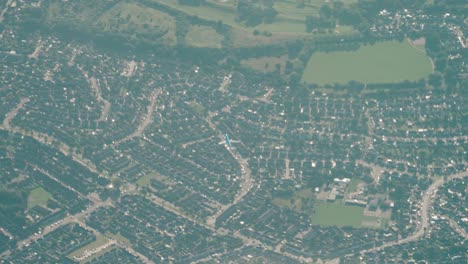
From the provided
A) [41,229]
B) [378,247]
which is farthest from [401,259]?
A: [41,229]

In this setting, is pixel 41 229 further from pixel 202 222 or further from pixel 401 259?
pixel 401 259

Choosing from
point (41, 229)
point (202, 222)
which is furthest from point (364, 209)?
point (41, 229)

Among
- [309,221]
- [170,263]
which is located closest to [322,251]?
[309,221]

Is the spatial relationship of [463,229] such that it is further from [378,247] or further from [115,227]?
[115,227]

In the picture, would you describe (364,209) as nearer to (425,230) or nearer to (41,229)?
(425,230)

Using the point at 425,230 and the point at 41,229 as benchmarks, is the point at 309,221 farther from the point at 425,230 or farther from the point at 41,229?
the point at 41,229

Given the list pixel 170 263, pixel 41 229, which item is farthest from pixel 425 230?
pixel 41 229
